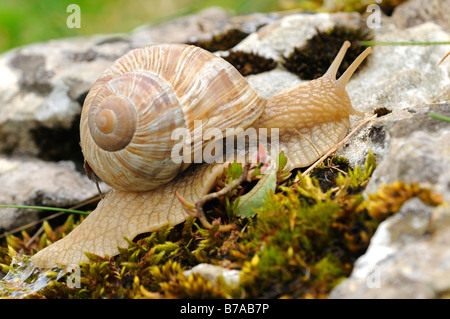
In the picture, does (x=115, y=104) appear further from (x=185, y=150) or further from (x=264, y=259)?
(x=264, y=259)

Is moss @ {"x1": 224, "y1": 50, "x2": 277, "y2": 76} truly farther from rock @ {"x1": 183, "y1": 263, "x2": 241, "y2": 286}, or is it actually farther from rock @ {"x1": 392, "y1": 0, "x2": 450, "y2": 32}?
rock @ {"x1": 183, "y1": 263, "x2": 241, "y2": 286}

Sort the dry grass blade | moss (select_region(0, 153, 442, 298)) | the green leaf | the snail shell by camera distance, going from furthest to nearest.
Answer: the dry grass blade
the snail shell
the green leaf
moss (select_region(0, 153, 442, 298))

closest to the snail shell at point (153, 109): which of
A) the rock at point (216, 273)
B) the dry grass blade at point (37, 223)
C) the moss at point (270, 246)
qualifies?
the moss at point (270, 246)

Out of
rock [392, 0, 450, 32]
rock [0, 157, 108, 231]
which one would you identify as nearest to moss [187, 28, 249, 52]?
rock [392, 0, 450, 32]

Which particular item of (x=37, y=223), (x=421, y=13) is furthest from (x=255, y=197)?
(x=421, y=13)

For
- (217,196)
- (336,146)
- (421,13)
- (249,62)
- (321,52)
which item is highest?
(421,13)

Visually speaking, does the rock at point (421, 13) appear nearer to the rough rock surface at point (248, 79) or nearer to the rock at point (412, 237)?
the rough rock surface at point (248, 79)

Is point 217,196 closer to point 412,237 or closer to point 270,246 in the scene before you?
point 270,246
